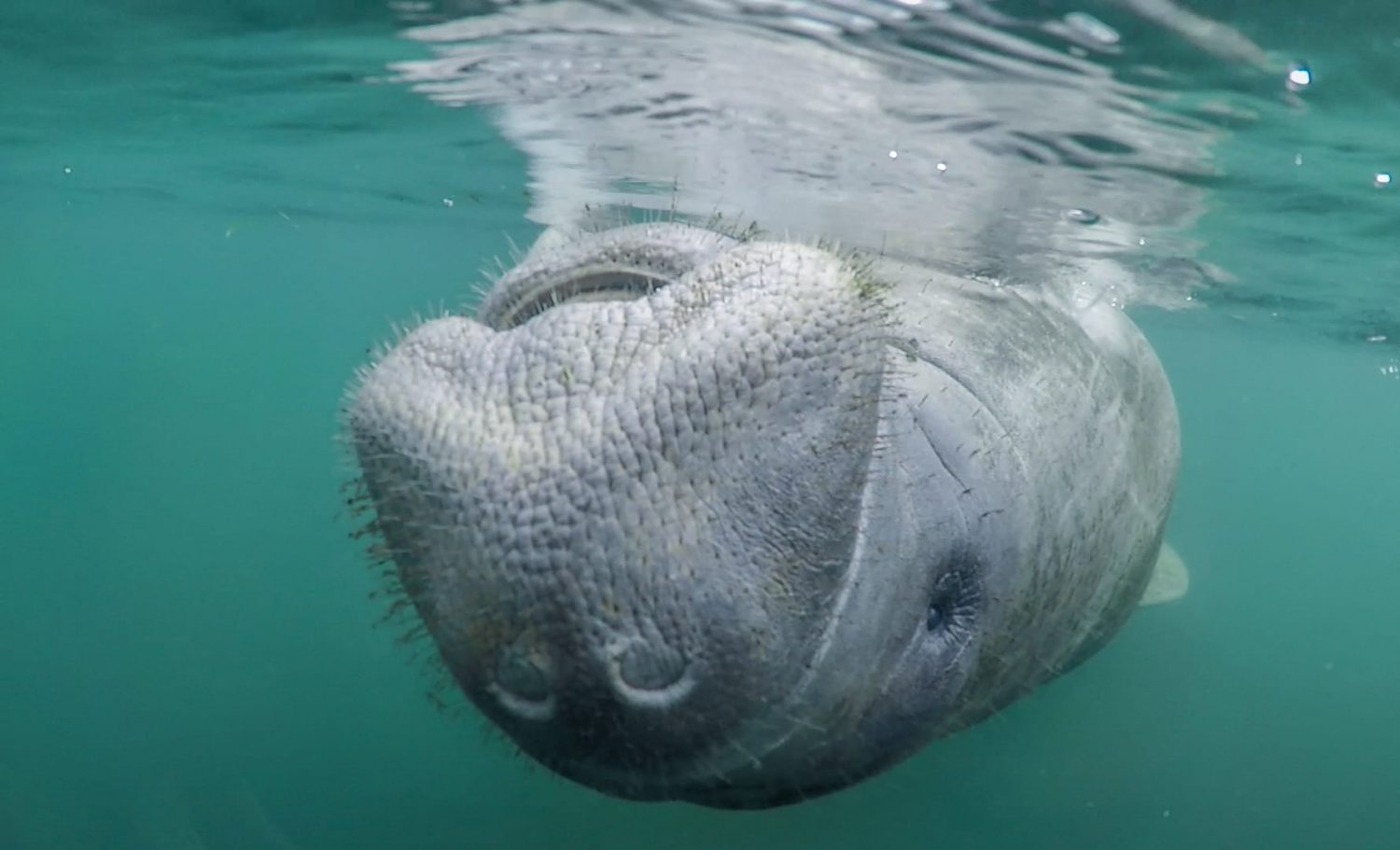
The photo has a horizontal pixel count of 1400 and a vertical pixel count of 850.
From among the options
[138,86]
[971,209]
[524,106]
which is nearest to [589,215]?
[524,106]

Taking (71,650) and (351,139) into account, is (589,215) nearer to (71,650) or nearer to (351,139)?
(351,139)

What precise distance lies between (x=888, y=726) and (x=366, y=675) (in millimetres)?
22117

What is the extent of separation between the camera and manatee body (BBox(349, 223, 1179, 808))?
6.09 ft

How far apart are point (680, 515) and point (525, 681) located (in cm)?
41

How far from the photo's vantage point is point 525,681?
189cm

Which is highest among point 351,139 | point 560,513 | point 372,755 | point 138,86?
point 560,513

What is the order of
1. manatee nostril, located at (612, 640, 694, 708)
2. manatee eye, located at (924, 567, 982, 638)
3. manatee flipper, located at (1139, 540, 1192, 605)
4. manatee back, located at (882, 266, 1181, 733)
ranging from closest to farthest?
manatee nostril, located at (612, 640, 694, 708) → manatee eye, located at (924, 567, 982, 638) → manatee back, located at (882, 266, 1181, 733) → manatee flipper, located at (1139, 540, 1192, 605)

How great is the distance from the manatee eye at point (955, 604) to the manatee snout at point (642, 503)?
568 millimetres

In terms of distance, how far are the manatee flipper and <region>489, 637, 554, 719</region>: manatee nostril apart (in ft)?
17.6

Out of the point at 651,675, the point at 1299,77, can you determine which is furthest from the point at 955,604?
the point at 1299,77

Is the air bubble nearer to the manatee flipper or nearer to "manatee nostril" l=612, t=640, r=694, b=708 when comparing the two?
the manatee flipper

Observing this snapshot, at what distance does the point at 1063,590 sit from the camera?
3393 millimetres

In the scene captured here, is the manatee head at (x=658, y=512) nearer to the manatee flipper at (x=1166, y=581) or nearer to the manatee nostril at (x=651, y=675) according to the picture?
the manatee nostril at (x=651, y=675)

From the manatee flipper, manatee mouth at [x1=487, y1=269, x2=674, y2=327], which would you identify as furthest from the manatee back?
the manatee flipper
